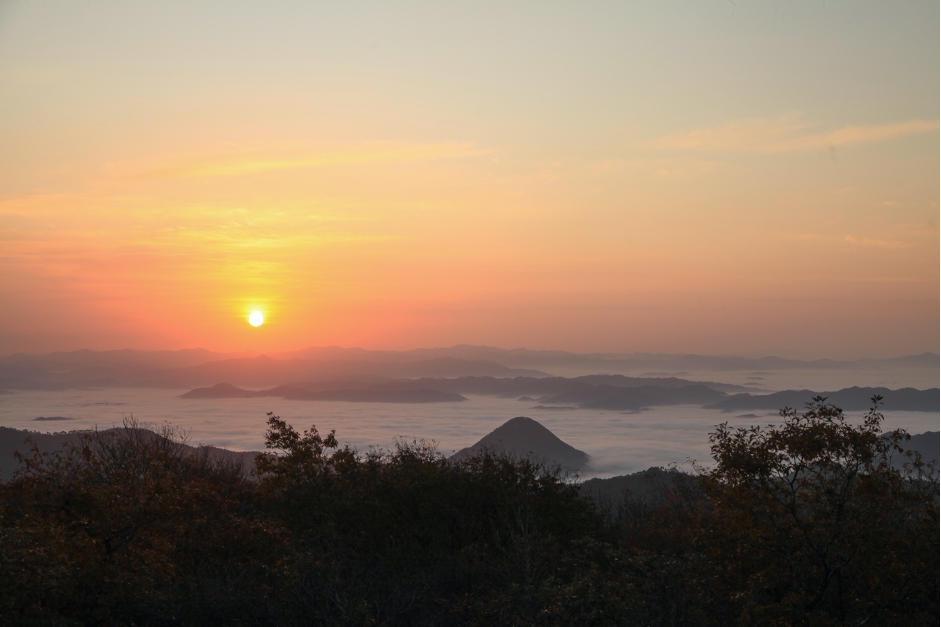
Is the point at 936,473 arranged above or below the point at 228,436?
above

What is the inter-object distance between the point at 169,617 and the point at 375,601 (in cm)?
464

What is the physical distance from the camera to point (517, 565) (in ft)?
66.0

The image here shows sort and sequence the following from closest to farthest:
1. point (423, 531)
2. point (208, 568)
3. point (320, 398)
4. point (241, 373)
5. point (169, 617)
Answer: point (169, 617) < point (208, 568) < point (423, 531) < point (241, 373) < point (320, 398)

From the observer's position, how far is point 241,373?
137 m

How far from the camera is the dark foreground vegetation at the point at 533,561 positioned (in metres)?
13.5

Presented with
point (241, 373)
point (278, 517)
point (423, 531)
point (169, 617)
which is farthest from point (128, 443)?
point (241, 373)

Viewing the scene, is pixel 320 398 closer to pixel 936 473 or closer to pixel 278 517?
pixel 278 517

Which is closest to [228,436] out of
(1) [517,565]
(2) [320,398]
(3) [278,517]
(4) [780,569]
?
(3) [278,517]

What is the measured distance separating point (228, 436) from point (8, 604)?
5829cm

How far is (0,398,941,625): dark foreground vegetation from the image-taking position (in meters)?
13.5

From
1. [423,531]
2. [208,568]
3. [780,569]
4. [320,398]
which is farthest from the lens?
[320,398]

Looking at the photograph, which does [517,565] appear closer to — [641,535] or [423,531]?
[423,531]

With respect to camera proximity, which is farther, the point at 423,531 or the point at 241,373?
the point at 241,373

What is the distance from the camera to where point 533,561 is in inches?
814
